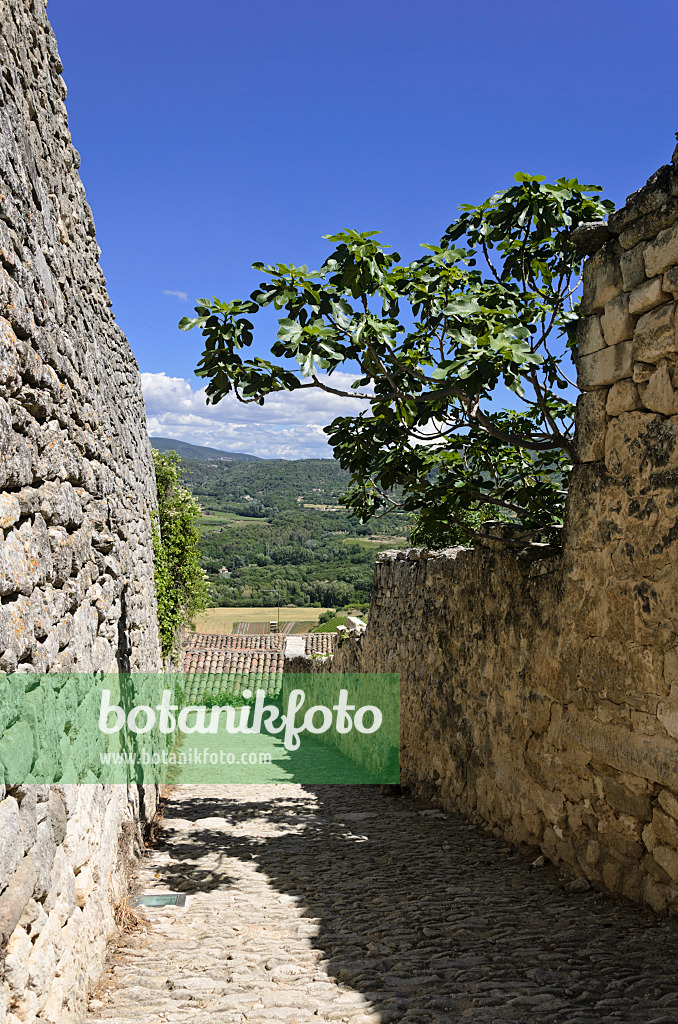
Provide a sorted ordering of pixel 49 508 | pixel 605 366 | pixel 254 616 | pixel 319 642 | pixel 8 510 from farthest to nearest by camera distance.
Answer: pixel 254 616
pixel 319 642
pixel 605 366
pixel 49 508
pixel 8 510

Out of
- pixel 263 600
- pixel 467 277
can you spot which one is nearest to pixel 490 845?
pixel 467 277

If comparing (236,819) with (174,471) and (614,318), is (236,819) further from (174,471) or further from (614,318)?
(614,318)

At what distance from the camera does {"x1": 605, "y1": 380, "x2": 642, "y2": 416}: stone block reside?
3.44 m

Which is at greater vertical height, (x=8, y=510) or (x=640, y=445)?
(x=640, y=445)

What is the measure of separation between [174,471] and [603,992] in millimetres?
7221

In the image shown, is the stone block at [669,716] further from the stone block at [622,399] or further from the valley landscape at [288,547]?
the valley landscape at [288,547]

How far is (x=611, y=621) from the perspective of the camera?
3549 mm

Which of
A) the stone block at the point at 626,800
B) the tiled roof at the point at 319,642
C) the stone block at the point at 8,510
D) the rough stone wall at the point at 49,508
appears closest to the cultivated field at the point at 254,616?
the tiled roof at the point at 319,642

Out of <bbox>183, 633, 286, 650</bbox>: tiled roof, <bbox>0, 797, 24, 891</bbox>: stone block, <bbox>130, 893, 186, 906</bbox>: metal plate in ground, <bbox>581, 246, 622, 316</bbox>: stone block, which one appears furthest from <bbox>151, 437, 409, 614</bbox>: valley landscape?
<bbox>0, 797, 24, 891</bbox>: stone block

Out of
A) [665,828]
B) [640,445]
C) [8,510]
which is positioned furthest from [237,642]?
[8,510]

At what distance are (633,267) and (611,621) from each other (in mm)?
1771

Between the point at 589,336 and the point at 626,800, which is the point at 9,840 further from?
the point at 589,336

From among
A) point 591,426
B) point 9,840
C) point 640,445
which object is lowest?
point 9,840

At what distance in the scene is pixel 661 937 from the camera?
2936 millimetres
